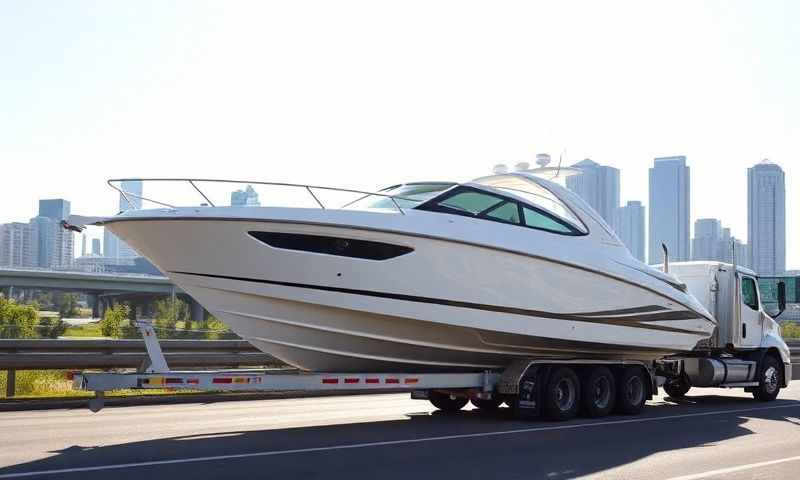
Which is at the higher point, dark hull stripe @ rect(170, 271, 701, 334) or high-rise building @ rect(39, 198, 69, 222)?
high-rise building @ rect(39, 198, 69, 222)

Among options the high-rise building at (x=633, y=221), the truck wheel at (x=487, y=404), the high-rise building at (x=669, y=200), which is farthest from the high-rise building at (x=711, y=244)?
the truck wheel at (x=487, y=404)

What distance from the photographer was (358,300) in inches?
405

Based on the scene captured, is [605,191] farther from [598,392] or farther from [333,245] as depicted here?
[333,245]

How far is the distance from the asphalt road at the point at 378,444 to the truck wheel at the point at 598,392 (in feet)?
0.98

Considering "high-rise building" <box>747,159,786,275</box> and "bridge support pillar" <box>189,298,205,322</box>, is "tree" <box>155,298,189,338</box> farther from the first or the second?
"high-rise building" <box>747,159,786,275</box>

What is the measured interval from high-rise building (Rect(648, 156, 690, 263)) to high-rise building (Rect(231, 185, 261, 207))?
2619 inches

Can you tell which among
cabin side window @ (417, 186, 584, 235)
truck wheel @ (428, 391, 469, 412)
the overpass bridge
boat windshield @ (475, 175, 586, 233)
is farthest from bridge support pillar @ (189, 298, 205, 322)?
cabin side window @ (417, 186, 584, 235)

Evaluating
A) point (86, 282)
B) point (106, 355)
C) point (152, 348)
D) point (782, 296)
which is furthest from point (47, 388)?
point (86, 282)

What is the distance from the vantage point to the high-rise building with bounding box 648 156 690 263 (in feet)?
261

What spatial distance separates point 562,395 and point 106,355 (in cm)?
725

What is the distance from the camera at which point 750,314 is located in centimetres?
1703

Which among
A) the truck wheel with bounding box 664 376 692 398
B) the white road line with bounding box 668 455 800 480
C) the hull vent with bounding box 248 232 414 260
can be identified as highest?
the hull vent with bounding box 248 232 414 260

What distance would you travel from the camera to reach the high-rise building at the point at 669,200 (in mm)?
79494

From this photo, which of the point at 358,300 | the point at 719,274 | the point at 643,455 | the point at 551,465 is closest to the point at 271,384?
the point at 358,300
